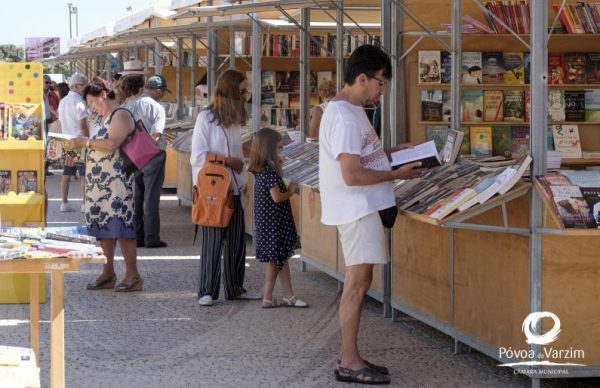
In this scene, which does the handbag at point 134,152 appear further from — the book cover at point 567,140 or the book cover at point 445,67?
the book cover at point 567,140

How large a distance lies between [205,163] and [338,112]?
2.49 metres

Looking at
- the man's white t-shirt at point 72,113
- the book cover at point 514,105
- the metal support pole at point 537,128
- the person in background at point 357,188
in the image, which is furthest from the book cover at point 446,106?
the man's white t-shirt at point 72,113

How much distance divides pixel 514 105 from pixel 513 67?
34cm

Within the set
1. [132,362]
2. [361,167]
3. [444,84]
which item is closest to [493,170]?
[361,167]

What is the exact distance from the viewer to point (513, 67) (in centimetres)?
998

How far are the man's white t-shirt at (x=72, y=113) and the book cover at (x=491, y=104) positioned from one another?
18.2ft

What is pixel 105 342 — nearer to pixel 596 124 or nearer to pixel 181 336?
pixel 181 336

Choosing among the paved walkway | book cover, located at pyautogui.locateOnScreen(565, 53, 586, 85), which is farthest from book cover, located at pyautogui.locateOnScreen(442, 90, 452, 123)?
the paved walkway

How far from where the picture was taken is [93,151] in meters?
8.86

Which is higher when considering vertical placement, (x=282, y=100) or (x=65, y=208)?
(x=282, y=100)

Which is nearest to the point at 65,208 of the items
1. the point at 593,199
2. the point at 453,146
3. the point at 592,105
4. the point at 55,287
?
the point at 592,105

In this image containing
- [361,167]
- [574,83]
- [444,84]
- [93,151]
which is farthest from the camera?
[574,83]

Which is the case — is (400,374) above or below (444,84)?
below

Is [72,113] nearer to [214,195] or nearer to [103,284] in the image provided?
[103,284]
